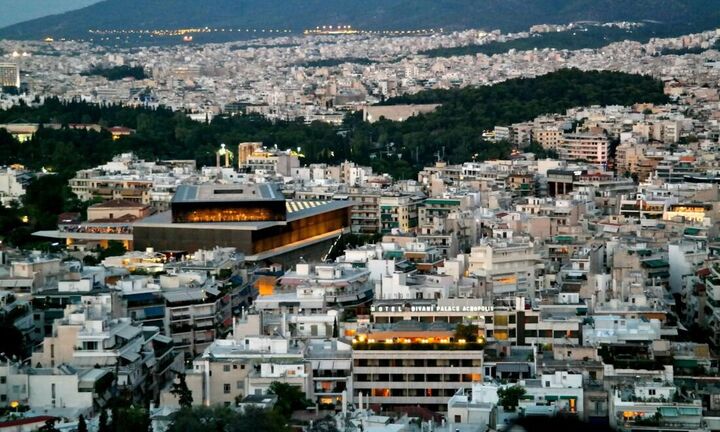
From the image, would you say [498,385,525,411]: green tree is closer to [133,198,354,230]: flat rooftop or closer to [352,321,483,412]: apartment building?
[352,321,483,412]: apartment building

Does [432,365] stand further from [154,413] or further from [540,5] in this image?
[540,5]

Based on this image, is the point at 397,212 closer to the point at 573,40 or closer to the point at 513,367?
the point at 513,367

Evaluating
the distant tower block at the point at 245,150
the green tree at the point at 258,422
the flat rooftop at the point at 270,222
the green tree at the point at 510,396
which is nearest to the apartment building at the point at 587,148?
the distant tower block at the point at 245,150

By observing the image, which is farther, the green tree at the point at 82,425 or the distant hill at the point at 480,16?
the distant hill at the point at 480,16

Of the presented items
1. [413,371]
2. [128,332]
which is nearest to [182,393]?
[413,371]

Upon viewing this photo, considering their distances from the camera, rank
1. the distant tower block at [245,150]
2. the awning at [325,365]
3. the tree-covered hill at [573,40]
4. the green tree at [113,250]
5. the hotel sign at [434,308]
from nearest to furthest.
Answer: the awning at [325,365] → the hotel sign at [434,308] → the green tree at [113,250] → the distant tower block at [245,150] → the tree-covered hill at [573,40]

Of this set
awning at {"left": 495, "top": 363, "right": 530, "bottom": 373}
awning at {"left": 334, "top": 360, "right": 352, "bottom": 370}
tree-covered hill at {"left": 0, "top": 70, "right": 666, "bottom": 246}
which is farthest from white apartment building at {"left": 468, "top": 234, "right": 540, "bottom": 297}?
tree-covered hill at {"left": 0, "top": 70, "right": 666, "bottom": 246}

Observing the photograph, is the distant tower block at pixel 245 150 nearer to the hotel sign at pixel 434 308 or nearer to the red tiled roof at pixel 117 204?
the red tiled roof at pixel 117 204

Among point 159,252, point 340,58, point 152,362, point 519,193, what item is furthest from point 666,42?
point 152,362
